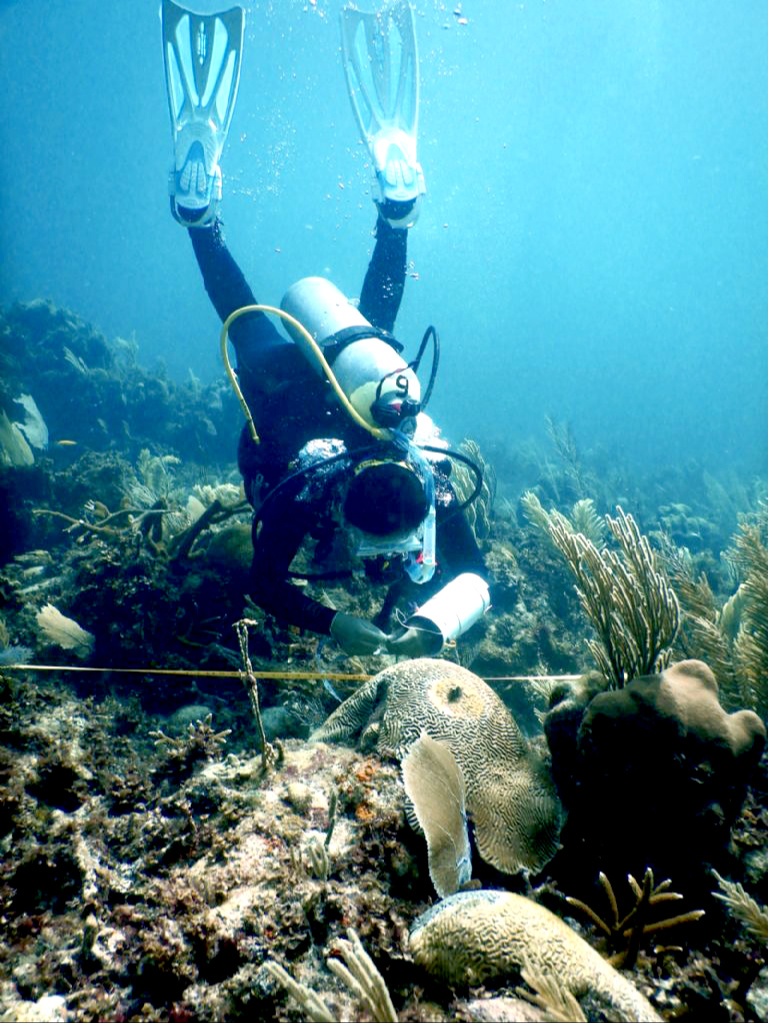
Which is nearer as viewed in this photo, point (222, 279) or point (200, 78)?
point (222, 279)

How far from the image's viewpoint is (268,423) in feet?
16.5

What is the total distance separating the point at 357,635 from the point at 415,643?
47cm

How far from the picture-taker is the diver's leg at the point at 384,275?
6.52 m

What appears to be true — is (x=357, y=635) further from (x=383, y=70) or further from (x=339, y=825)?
(x=383, y=70)

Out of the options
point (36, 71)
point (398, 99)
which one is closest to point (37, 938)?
point (398, 99)

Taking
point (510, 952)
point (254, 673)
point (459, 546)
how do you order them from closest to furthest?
point (510, 952) < point (254, 673) < point (459, 546)

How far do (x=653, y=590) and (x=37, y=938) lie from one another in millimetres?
2928

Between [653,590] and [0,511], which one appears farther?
[0,511]

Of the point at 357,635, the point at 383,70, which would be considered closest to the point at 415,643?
the point at 357,635

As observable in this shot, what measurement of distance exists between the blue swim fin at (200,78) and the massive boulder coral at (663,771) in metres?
7.54

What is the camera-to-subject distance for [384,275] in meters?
6.52

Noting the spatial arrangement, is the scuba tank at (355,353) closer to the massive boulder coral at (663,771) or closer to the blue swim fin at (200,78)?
the massive boulder coral at (663,771)

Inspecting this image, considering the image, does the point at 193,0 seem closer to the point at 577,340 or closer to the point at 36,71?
the point at 36,71

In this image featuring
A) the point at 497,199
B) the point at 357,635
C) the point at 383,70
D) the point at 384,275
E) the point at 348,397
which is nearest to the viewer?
the point at 357,635
